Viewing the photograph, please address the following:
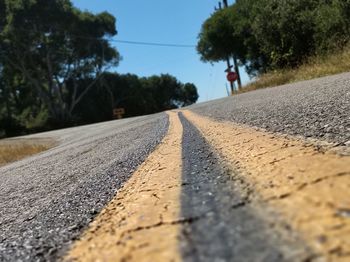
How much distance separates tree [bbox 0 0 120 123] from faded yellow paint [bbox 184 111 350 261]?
136ft

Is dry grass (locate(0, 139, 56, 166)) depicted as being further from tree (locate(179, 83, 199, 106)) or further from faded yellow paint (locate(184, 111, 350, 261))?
tree (locate(179, 83, 199, 106))

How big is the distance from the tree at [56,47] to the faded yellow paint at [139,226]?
4146cm

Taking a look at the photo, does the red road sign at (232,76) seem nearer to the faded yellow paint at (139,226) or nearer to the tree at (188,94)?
the faded yellow paint at (139,226)

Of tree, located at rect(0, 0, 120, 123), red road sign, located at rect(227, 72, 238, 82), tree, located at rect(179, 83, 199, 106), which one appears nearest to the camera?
red road sign, located at rect(227, 72, 238, 82)

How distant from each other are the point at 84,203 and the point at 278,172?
3.51ft

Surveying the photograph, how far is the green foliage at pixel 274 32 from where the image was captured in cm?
1567

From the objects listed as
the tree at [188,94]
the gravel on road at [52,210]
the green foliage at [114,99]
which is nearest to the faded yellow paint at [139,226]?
the gravel on road at [52,210]

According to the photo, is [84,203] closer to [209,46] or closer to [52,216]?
[52,216]

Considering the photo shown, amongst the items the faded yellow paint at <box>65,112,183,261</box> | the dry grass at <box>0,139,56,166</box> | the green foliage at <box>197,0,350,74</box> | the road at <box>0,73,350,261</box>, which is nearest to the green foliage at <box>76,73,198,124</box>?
the green foliage at <box>197,0,350,74</box>

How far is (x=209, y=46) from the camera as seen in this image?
91.3 ft

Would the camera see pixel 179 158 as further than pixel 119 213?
Yes

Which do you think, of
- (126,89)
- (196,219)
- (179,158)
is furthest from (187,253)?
(126,89)

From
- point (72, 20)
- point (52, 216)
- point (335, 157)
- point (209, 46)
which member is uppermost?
point (72, 20)

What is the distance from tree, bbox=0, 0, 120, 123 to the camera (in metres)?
40.8
